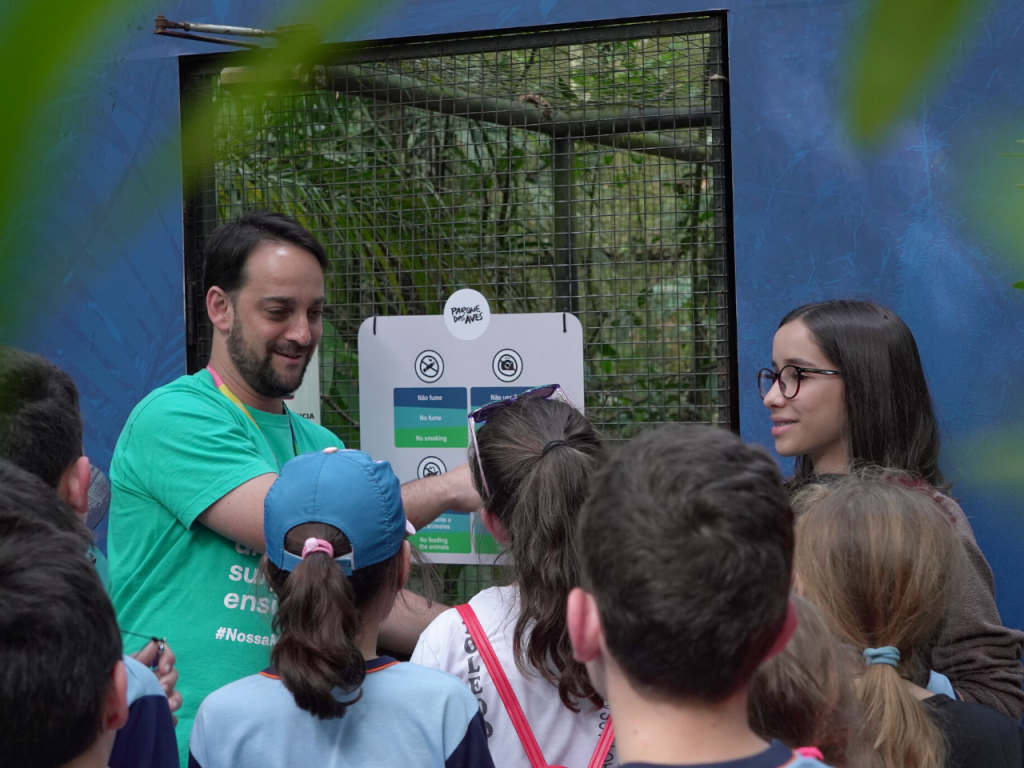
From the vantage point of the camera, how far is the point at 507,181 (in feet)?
9.93

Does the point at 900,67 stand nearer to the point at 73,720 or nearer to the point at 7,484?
the point at 73,720

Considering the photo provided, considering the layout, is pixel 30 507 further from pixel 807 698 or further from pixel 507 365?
pixel 507 365

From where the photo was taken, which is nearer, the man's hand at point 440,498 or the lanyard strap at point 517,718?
the lanyard strap at point 517,718

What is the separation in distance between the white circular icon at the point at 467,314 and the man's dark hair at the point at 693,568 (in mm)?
1716

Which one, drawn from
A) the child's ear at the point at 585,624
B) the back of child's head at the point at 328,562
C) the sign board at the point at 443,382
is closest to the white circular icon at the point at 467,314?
the sign board at the point at 443,382

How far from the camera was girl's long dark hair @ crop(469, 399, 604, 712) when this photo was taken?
1543 mm

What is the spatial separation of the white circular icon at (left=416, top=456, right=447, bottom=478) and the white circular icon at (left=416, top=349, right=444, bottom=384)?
22cm

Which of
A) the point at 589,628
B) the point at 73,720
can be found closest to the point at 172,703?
the point at 73,720

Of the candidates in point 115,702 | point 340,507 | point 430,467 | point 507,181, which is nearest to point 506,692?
point 340,507

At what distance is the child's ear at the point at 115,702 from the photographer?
3.48 feet

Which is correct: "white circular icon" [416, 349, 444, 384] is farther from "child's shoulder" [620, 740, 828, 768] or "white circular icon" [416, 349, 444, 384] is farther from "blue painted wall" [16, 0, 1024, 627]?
"child's shoulder" [620, 740, 828, 768]

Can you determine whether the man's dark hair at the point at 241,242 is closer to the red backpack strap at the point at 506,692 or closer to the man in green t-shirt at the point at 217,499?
the man in green t-shirt at the point at 217,499

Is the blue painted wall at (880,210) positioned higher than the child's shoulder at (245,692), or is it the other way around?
the blue painted wall at (880,210)

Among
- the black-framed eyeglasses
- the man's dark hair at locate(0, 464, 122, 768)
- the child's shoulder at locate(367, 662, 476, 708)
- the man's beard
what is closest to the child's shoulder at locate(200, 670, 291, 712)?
the child's shoulder at locate(367, 662, 476, 708)
